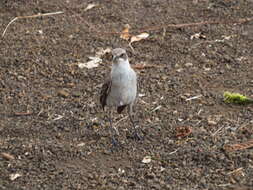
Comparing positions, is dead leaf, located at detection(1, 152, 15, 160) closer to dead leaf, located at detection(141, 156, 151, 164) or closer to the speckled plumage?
the speckled plumage

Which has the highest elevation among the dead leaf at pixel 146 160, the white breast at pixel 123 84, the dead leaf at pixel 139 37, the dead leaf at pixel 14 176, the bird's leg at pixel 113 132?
the white breast at pixel 123 84

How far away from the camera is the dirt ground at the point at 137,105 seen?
5746mm

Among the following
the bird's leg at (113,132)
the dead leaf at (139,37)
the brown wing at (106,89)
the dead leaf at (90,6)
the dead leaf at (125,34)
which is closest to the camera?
the bird's leg at (113,132)

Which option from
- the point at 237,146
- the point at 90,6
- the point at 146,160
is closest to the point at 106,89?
the point at 146,160

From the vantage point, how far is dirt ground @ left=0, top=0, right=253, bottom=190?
5.75 meters

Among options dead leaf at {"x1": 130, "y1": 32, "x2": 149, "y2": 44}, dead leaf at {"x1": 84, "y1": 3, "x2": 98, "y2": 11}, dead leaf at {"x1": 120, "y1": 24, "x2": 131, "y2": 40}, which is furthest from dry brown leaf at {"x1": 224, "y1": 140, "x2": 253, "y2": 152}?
dead leaf at {"x1": 84, "y1": 3, "x2": 98, "y2": 11}

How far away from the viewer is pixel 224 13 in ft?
30.7

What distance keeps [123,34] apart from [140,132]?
9.44 ft

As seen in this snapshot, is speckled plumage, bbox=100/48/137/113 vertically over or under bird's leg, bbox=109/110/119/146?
over

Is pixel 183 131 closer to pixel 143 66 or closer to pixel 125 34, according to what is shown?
pixel 143 66

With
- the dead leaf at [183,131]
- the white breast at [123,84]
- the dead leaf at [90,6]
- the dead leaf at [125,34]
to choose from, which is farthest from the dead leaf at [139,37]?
the dead leaf at [183,131]

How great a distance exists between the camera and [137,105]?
23.1ft

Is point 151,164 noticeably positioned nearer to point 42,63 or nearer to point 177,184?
point 177,184

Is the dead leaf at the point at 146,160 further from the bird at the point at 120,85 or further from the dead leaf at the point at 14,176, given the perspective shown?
the dead leaf at the point at 14,176
